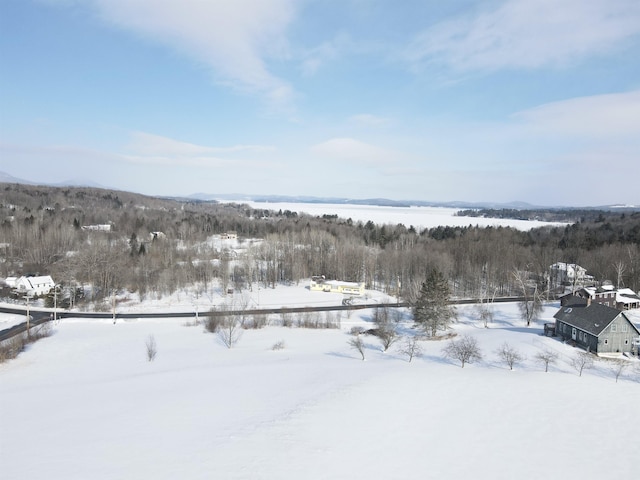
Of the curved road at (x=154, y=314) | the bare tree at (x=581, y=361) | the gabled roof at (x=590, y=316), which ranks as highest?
the gabled roof at (x=590, y=316)

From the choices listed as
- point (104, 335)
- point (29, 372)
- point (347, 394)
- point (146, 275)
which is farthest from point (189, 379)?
point (146, 275)

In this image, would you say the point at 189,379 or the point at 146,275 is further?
the point at 146,275

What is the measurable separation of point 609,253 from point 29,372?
257 feet

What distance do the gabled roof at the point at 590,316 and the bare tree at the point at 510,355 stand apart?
7.27 meters

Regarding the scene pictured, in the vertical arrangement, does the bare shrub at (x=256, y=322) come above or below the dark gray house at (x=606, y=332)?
below

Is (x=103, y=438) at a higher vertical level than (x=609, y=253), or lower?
lower

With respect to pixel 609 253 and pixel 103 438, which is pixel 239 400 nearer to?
pixel 103 438

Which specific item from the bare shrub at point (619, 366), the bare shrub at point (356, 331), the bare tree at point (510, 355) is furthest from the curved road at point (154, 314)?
the bare shrub at point (619, 366)

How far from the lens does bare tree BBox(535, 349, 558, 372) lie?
2901 cm

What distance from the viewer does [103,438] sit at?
17.0 meters

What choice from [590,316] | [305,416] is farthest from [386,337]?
[590,316]

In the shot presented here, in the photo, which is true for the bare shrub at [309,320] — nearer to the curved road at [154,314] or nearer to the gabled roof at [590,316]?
the curved road at [154,314]

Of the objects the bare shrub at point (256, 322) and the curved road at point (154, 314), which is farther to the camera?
the curved road at point (154, 314)

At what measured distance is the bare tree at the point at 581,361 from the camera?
29.4m
